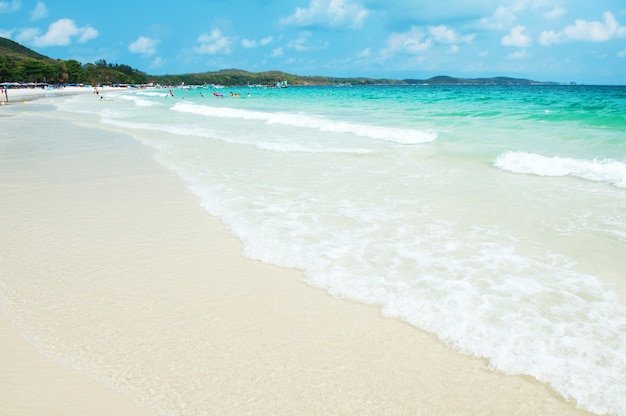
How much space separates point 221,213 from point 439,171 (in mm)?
6200

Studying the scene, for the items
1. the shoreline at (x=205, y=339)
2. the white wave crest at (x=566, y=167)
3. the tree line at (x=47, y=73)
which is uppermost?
the tree line at (x=47, y=73)

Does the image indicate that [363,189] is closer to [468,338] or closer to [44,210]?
[468,338]

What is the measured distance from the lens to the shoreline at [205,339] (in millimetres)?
2949

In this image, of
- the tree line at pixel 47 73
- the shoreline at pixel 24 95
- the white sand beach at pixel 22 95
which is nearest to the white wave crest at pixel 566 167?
the shoreline at pixel 24 95

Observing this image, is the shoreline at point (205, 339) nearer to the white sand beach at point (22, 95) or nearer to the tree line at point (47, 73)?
the white sand beach at point (22, 95)

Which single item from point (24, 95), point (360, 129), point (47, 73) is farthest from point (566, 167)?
point (47, 73)

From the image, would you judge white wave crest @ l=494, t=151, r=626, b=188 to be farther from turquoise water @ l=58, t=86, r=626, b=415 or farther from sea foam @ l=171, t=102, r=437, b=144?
sea foam @ l=171, t=102, r=437, b=144

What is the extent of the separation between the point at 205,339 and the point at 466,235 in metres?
4.11

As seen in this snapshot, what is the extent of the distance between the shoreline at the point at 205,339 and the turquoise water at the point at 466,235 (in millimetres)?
322

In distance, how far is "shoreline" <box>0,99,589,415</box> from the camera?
2949mm

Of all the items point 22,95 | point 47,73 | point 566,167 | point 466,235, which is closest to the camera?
point 466,235

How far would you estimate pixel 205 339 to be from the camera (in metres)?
3.64

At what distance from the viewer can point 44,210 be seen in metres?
7.40

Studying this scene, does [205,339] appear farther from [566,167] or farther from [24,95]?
[24,95]
